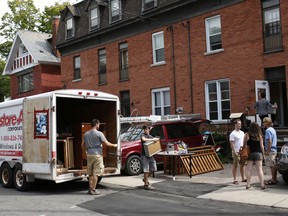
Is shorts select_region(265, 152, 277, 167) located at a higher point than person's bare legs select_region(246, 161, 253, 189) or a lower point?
higher

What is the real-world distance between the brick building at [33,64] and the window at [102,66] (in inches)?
379

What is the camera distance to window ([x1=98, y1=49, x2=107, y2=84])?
25.5 meters

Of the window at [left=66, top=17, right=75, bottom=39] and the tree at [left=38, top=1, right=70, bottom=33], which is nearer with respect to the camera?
the window at [left=66, top=17, right=75, bottom=39]

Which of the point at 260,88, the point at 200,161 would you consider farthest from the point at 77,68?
the point at 200,161

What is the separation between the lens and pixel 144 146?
428 inches

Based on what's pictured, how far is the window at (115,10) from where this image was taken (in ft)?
78.8

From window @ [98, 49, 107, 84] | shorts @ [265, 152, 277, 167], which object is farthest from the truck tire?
window @ [98, 49, 107, 84]

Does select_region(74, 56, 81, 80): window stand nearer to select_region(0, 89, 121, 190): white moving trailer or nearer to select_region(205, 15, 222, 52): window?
select_region(205, 15, 222, 52): window

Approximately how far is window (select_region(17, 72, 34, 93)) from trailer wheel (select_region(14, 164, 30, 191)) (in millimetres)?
25014

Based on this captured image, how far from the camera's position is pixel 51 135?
1005 cm

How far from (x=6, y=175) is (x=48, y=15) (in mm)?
32908

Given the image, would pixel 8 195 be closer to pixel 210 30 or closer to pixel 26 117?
pixel 26 117

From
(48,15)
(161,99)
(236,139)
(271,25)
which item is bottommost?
(236,139)

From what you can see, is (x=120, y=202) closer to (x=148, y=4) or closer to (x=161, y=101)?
(x=161, y=101)
